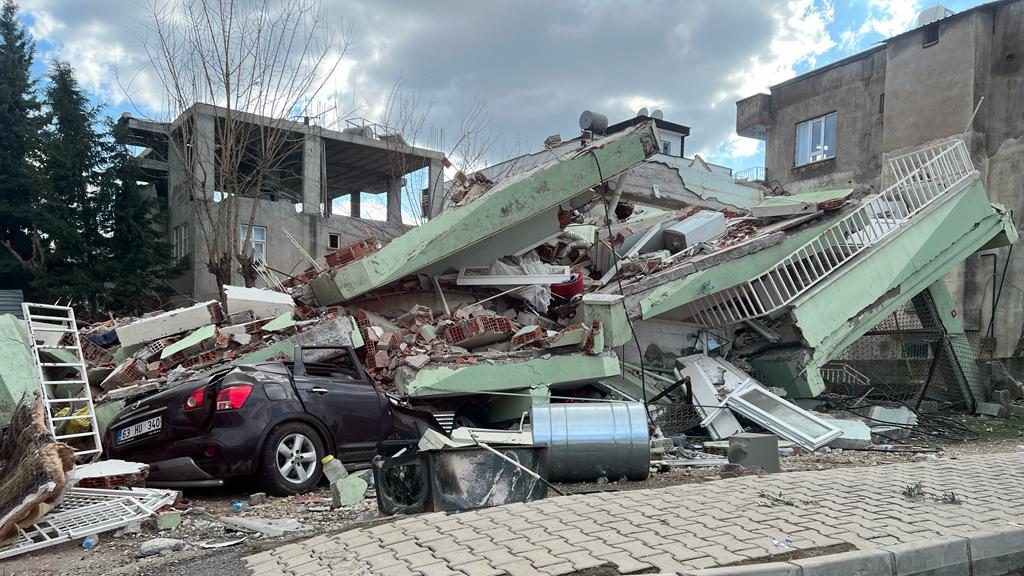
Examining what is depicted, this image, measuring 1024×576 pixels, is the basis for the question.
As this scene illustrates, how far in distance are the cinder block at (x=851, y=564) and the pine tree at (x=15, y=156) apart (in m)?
26.1

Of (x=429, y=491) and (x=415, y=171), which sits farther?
(x=415, y=171)

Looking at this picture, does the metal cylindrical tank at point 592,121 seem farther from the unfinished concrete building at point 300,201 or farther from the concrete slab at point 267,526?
the concrete slab at point 267,526

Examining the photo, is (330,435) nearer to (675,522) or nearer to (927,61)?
(675,522)

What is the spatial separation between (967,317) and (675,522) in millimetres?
19441

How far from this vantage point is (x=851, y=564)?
365 cm

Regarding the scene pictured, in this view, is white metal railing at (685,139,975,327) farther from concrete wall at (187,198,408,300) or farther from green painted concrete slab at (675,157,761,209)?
concrete wall at (187,198,408,300)

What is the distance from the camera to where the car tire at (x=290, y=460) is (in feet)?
19.9

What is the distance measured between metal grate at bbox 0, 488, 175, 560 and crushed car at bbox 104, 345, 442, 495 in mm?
525

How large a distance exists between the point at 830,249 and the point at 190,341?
34.4ft

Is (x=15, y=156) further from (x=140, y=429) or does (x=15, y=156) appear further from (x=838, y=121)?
(x=838, y=121)

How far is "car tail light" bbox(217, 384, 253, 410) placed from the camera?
19.8 ft

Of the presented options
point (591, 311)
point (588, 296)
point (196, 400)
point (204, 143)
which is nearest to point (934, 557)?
point (196, 400)

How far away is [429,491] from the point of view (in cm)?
483

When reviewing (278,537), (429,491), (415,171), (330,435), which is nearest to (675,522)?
(429,491)
